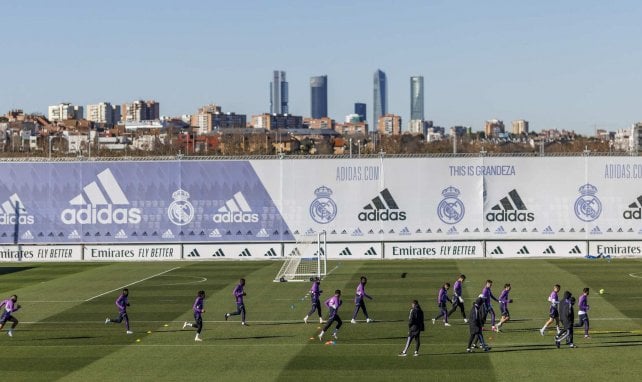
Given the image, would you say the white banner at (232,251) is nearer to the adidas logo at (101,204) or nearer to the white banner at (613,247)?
the adidas logo at (101,204)

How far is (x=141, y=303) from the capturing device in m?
48.5

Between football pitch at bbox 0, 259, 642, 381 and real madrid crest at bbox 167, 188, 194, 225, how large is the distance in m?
8.67

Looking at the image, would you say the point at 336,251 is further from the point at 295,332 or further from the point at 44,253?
the point at 295,332

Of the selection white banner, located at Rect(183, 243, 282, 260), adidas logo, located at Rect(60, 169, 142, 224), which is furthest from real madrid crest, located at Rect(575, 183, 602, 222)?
adidas logo, located at Rect(60, 169, 142, 224)

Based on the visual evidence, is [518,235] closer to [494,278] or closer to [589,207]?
[589,207]

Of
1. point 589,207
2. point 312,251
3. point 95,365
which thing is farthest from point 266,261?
point 95,365

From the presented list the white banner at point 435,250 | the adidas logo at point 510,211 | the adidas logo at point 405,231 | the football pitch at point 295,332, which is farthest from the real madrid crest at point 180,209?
the adidas logo at point 510,211

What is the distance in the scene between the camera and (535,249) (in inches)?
2717

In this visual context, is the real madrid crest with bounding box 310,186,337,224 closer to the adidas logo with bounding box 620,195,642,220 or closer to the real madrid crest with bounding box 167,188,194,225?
the real madrid crest with bounding box 167,188,194,225

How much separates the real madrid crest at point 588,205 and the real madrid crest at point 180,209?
25.4 meters

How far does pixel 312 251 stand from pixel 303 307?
22.4 meters

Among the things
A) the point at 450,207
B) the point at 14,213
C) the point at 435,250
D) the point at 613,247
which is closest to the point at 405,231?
the point at 435,250

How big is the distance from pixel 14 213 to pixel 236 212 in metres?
15.2

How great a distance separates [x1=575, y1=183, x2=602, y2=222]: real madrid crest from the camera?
69062 millimetres
